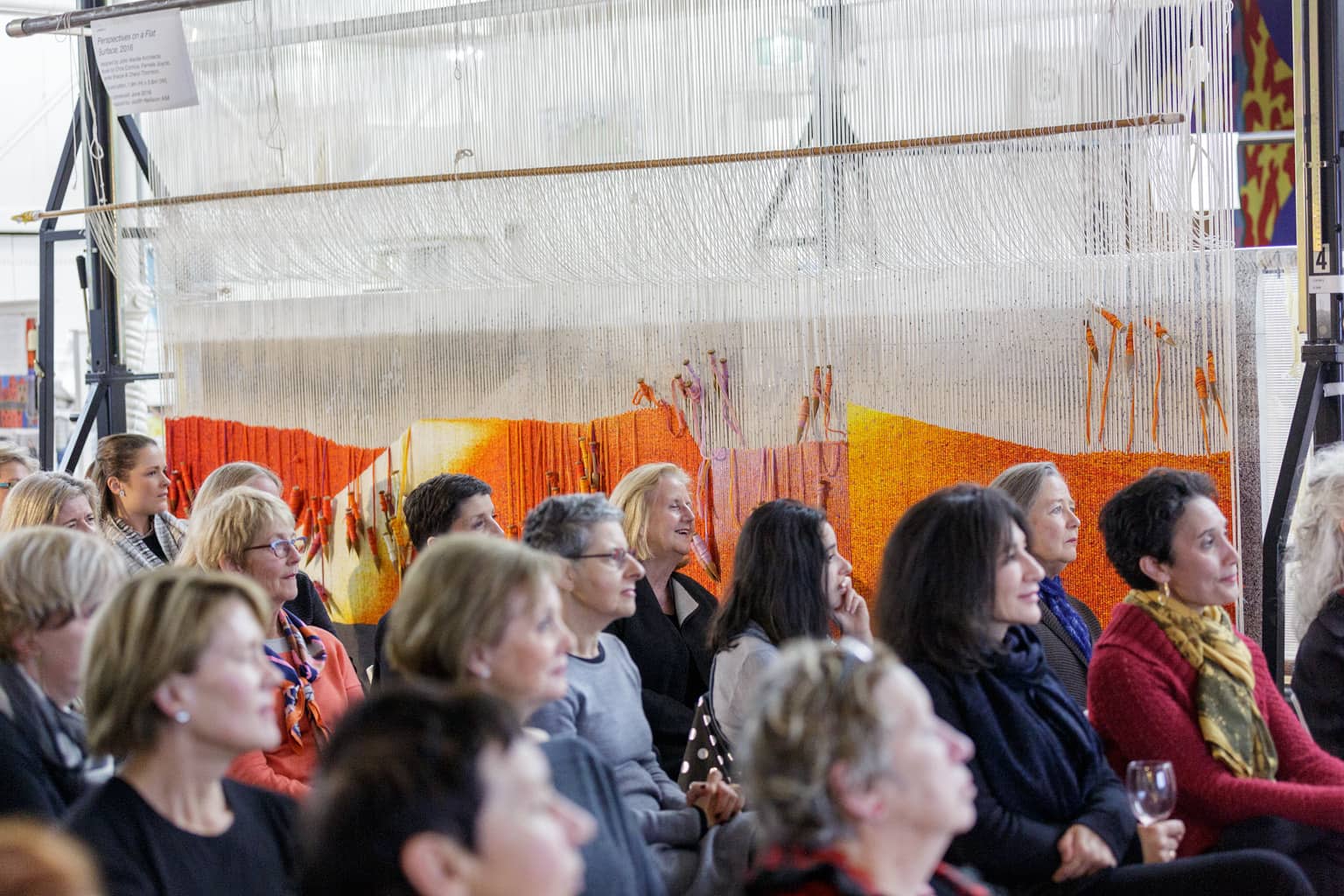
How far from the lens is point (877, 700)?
1576 mm

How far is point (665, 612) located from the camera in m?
3.84

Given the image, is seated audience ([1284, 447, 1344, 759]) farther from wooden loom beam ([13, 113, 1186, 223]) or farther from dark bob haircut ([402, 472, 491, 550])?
dark bob haircut ([402, 472, 491, 550])

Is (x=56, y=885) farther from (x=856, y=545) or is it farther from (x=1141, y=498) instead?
(x=856, y=545)

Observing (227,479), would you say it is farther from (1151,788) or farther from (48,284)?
(1151,788)

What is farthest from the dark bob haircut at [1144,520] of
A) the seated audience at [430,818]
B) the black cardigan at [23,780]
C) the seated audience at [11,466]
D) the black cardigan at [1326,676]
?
the seated audience at [11,466]

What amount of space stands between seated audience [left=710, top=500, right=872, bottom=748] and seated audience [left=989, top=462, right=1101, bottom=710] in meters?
0.59

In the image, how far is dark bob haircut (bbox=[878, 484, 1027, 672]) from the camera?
2598mm

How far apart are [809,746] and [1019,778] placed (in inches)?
45.2

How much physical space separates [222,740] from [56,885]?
30.4 inches

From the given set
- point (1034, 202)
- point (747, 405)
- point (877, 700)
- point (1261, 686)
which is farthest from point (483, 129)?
point (877, 700)

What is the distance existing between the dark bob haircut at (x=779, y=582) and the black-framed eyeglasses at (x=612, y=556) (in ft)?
1.17

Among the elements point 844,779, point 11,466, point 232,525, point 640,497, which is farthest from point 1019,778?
point 11,466

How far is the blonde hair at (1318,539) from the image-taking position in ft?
11.0

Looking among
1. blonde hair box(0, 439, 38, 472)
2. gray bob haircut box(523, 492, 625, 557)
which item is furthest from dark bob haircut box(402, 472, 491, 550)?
blonde hair box(0, 439, 38, 472)
